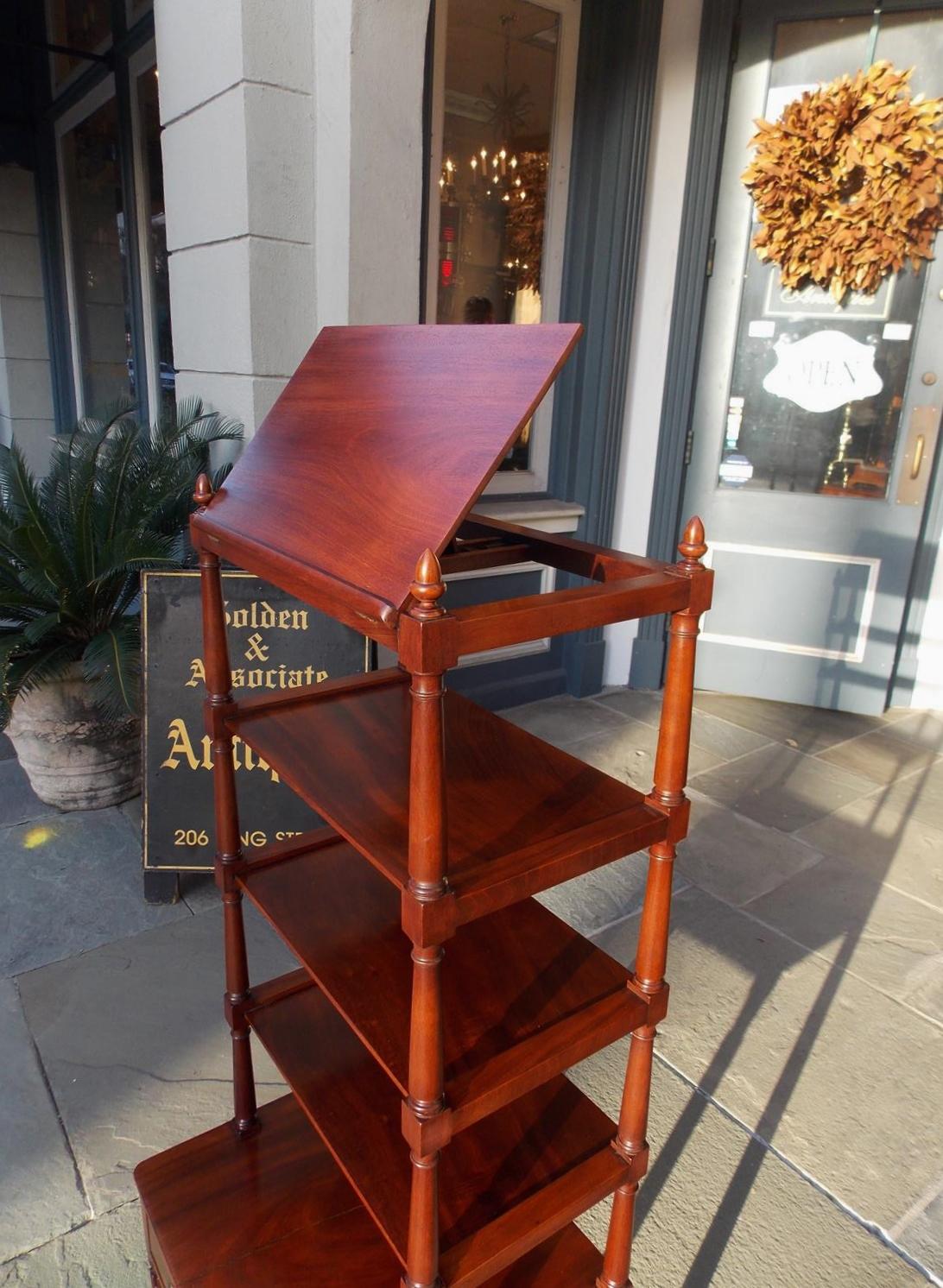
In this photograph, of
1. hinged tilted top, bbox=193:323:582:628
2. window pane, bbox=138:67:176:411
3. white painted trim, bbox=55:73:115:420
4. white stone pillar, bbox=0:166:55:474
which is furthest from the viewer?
white stone pillar, bbox=0:166:55:474

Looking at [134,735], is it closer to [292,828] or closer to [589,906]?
[292,828]

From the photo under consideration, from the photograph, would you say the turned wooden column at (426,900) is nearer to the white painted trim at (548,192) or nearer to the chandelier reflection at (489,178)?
the white painted trim at (548,192)

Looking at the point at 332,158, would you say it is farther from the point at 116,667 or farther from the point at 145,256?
the point at 145,256

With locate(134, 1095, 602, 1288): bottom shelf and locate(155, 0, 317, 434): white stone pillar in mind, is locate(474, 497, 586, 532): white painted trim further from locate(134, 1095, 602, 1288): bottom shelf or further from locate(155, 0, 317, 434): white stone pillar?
locate(134, 1095, 602, 1288): bottom shelf

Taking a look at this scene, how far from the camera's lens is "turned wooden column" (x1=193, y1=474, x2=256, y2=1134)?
1316 mm

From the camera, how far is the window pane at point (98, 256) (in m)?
4.71

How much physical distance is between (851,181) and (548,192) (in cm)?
116

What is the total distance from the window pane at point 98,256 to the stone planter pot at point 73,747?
8.20 ft

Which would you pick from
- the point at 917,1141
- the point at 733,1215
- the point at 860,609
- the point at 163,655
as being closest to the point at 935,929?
the point at 917,1141

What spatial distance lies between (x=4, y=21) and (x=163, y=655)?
4.98 m

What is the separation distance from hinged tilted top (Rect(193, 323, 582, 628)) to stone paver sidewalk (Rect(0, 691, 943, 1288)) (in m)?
1.25

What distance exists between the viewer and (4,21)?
515cm

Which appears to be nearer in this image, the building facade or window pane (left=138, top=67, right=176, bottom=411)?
the building facade

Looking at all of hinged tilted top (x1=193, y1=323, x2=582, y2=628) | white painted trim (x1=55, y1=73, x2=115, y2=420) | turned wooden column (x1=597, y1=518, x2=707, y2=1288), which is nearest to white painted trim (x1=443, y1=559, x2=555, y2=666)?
hinged tilted top (x1=193, y1=323, x2=582, y2=628)
